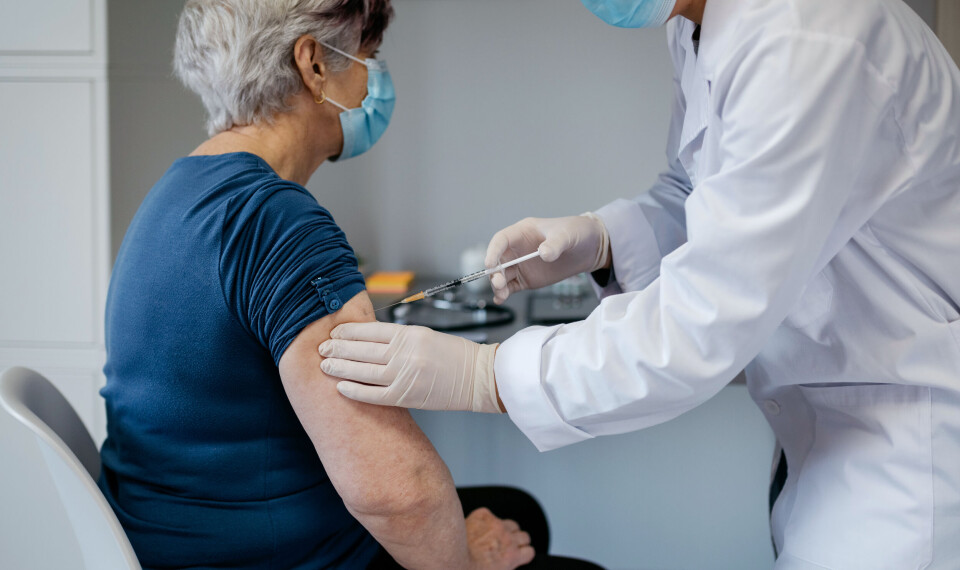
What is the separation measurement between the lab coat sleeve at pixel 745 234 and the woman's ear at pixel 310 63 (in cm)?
58

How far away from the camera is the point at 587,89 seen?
2361 millimetres

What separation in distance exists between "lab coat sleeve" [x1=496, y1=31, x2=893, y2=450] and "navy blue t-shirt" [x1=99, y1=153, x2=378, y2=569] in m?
0.35

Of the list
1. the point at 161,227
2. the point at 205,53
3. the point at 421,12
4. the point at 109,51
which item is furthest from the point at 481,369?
the point at 421,12

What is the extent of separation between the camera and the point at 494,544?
1182 millimetres

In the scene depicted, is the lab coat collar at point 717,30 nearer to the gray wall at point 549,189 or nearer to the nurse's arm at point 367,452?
the nurse's arm at point 367,452

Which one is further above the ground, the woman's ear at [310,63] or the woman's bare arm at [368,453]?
the woman's ear at [310,63]

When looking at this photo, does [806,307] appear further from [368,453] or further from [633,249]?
[368,453]

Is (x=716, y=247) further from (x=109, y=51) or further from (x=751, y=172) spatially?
(x=109, y=51)

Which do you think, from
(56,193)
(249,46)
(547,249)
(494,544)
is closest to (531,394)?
(547,249)

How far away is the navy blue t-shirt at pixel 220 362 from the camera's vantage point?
2.92 feet

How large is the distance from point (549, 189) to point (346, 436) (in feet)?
5.43

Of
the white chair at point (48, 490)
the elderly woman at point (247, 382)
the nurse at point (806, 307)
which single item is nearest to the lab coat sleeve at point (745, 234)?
the nurse at point (806, 307)

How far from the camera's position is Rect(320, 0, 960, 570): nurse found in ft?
Result: 2.42

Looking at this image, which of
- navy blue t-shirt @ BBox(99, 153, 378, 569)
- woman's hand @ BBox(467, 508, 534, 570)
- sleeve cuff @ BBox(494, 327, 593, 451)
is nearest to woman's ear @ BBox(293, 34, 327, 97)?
navy blue t-shirt @ BBox(99, 153, 378, 569)
